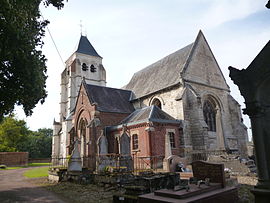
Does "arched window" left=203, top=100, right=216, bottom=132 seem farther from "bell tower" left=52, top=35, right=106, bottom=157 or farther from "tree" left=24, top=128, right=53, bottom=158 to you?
"tree" left=24, top=128, right=53, bottom=158

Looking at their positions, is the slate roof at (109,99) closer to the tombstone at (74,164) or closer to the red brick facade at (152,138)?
the red brick facade at (152,138)

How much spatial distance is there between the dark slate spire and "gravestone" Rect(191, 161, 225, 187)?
39535mm

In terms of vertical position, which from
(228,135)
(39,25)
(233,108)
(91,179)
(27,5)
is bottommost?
(91,179)

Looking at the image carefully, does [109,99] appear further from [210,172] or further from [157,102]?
[210,172]

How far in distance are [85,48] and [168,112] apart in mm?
29632

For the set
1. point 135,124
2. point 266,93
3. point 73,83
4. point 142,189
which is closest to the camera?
point 266,93

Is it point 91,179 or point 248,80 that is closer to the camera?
point 248,80

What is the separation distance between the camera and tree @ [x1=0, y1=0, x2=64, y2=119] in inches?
370

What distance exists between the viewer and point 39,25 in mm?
12242

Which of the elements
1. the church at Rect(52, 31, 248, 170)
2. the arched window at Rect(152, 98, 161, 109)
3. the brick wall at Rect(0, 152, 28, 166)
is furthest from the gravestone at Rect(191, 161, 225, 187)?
the brick wall at Rect(0, 152, 28, 166)

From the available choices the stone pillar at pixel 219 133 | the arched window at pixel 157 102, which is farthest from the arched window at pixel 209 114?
the arched window at pixel 157 102

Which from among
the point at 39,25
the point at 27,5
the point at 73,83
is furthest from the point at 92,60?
the point at 27,5

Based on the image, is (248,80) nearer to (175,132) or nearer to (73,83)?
(175,132)

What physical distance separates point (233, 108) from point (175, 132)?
983 cm
